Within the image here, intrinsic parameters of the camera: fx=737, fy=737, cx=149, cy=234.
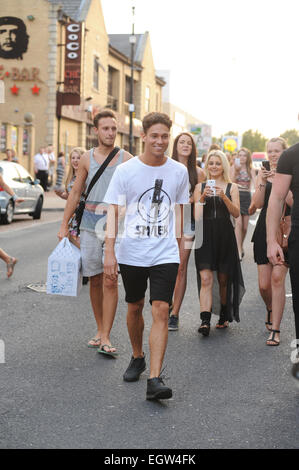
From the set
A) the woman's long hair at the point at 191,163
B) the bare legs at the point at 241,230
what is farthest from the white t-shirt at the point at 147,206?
the bare legs at the point at 241,230

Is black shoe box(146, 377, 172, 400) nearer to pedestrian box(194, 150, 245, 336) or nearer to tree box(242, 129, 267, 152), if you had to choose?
pedestrian box(194, 150, 245, 336)

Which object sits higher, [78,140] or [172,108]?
[172,108]

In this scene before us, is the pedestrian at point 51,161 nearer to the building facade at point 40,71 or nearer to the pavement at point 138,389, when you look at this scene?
the building facade at point 40,71

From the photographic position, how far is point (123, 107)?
51719 millimetres

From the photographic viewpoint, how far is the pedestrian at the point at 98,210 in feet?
20.1

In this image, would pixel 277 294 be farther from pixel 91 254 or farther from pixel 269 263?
pixel 91 254

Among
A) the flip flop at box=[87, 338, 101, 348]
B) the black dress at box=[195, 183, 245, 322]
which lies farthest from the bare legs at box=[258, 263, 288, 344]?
the flip flop at box=[87, 338, 101, 348]

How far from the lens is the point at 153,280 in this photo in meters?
5.06

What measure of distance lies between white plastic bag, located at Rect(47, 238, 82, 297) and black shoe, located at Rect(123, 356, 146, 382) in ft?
2.83

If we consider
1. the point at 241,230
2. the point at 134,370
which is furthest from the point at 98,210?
the point at 241,230

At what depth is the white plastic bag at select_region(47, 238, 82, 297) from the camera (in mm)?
6016

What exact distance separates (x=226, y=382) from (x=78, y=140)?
35.8m
